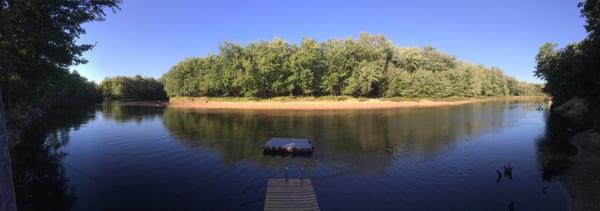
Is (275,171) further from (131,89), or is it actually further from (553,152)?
(131,89)

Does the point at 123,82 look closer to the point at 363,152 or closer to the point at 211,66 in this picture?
the point at 211,66

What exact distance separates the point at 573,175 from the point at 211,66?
10872 cm

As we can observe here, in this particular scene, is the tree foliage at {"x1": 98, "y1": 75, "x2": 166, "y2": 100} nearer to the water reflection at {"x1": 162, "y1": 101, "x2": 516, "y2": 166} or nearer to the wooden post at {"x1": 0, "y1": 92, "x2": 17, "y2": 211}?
the water reflection at {"x1": 162, "y1": 101, "x2": 516, "y2": 166}

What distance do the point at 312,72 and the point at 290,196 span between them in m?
77.9

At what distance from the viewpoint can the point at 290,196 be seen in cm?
1812

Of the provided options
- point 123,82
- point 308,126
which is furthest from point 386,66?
point 123,82

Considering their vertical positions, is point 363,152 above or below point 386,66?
below

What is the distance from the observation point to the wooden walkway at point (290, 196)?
16656 millimetres

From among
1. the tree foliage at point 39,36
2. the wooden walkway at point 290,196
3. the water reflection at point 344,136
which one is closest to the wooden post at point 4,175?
the wooden walkway at point 290,196

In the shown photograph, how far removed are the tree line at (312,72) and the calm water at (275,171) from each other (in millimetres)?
53129

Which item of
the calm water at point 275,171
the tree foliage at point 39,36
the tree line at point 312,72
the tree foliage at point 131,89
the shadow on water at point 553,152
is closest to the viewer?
the calm water at point 275,171

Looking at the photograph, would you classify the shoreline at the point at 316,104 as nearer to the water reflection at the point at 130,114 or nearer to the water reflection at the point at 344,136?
the water reflection at the point at 130,114

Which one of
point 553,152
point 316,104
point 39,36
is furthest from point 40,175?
point 316,104

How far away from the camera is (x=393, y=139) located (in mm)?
37719
